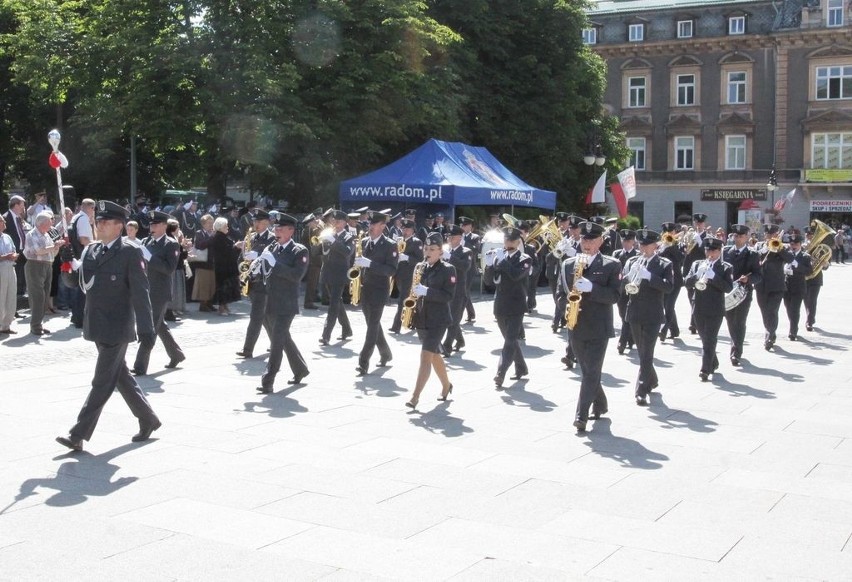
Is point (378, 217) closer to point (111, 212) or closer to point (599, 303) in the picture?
point (599, 303)

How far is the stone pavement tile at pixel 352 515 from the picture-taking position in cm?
637

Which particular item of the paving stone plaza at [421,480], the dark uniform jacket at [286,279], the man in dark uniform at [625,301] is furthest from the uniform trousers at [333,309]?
the man in dark uniform at [625,301]

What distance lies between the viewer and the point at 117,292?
8445 millimetres

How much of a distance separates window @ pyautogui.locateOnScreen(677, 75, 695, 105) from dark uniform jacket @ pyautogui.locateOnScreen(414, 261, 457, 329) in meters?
49.9

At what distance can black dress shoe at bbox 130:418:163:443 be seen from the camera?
8.62 metres

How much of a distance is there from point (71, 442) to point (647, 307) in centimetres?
595

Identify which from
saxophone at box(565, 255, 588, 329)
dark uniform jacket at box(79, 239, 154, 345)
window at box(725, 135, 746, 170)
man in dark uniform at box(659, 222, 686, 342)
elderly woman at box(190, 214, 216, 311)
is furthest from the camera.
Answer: window at box(725, 135, 746, 170)

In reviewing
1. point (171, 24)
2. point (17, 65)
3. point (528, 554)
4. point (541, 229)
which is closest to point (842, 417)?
point (528, 554)

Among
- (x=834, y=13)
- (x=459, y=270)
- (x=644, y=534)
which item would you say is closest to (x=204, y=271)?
(x=459, y=270)

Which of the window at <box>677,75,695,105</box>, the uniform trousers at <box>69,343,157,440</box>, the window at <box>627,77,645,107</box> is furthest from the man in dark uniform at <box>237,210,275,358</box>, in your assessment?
the window at <box>627,77,645,107</box>

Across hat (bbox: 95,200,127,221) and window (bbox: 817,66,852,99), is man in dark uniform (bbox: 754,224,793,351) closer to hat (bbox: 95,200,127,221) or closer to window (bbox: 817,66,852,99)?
hat (bbox: 95,200,127,221)

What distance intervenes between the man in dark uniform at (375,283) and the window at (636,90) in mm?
47984

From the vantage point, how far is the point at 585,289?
9484 millimetres

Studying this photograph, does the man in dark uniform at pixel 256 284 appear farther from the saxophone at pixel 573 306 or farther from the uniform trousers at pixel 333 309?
the saxophone at pixel 573 306
